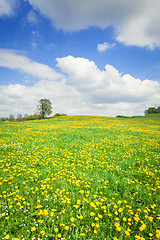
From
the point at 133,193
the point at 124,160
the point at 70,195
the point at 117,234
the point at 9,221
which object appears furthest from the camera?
the point at 124,160

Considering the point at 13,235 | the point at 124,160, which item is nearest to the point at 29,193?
the point at 13,235

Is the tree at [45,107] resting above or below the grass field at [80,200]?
above

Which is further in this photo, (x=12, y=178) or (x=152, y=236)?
(x=12, y=178)

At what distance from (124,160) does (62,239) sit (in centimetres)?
520

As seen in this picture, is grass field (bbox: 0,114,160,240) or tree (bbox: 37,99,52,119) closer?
grass field (bbox: 0,114,160,240)

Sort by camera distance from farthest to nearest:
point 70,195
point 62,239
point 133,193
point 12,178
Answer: point 12,178 < point 133,193 < point 70,195 < point 62,239

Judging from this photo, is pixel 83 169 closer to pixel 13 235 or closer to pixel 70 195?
pixel 70 195

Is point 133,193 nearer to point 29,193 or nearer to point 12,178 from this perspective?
point 29,193

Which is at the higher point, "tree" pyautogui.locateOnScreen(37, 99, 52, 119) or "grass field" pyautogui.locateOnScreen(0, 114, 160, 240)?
"tree" pyautogui.locateOnScreen(37, 99, 52, 119)

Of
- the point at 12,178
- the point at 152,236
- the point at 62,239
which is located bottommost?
the point at 152,236

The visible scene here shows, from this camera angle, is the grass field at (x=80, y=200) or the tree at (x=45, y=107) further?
the tree at (x=45, y=107)

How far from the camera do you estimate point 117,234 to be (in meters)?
2.77

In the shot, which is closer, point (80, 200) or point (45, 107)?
point (80, 200)

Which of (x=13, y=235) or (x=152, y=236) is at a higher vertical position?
(x=13, y=235)
